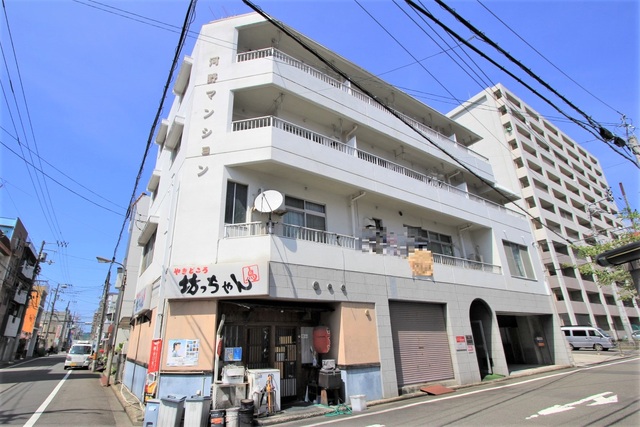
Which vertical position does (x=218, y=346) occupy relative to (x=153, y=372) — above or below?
above

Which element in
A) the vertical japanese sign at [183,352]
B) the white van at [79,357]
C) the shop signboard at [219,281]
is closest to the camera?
the vertical japanese sign at [183,352]

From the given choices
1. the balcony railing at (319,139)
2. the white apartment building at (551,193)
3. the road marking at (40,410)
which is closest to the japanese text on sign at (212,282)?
the road marking at (40,410)

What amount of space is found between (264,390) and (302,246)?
4.34m

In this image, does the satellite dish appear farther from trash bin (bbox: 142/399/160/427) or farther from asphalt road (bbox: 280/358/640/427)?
asphalt road (bbox: 280/358/640/427)

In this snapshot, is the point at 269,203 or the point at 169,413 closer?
the point at 169,413

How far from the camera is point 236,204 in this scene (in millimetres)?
11109

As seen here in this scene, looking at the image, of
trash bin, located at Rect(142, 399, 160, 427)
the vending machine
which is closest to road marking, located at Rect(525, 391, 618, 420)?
the vending machine

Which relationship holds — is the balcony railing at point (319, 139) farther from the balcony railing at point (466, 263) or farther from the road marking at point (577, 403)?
the road marking at point (577, 403)

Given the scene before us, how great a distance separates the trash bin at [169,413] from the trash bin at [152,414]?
0.14 meters

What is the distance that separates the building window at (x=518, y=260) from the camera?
18.3 metres

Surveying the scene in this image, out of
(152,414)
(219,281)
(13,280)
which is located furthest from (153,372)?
(13,280)

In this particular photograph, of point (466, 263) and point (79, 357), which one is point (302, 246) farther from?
point (79, 357)

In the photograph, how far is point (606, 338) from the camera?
27.0 m

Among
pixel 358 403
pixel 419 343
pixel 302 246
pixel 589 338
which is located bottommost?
pixel 358 403
